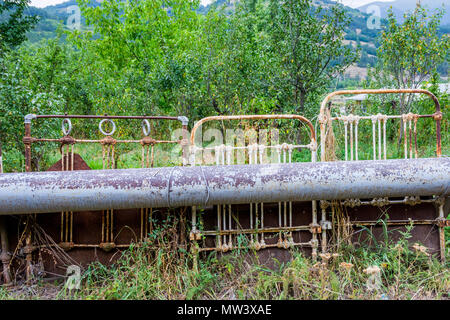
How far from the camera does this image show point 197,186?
230cm

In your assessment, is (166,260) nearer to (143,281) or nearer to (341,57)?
(143,281)

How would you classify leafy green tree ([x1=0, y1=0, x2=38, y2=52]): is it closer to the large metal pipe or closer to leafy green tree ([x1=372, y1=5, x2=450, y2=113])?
the large metal pipe

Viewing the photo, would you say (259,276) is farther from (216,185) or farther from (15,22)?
(15,22)

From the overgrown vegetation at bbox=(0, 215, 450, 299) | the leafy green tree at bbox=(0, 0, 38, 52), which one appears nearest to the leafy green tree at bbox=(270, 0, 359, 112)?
the overgrown vegetation at bbox=(0, 215, 450, 299)

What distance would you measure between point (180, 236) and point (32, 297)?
3.95 ft

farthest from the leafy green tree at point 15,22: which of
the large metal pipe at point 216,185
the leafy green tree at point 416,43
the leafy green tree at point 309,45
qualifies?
the leafy green tree at point 416,43

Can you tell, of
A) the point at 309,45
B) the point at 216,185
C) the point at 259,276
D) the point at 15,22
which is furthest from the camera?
the point at 15,22

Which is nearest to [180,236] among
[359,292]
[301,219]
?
[301,219]

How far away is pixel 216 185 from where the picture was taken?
2.31m

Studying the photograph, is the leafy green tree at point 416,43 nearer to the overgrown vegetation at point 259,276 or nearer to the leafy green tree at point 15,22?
the overgrown vegetation at point 259,276

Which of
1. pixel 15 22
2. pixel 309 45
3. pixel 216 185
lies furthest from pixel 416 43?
pixel 15 22

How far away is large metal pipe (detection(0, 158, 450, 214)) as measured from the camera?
7.38 ft

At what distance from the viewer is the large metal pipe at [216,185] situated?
7.38 feet

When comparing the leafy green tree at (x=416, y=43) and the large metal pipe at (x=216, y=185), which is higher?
the leafy green tree at (x=416, y=43)
